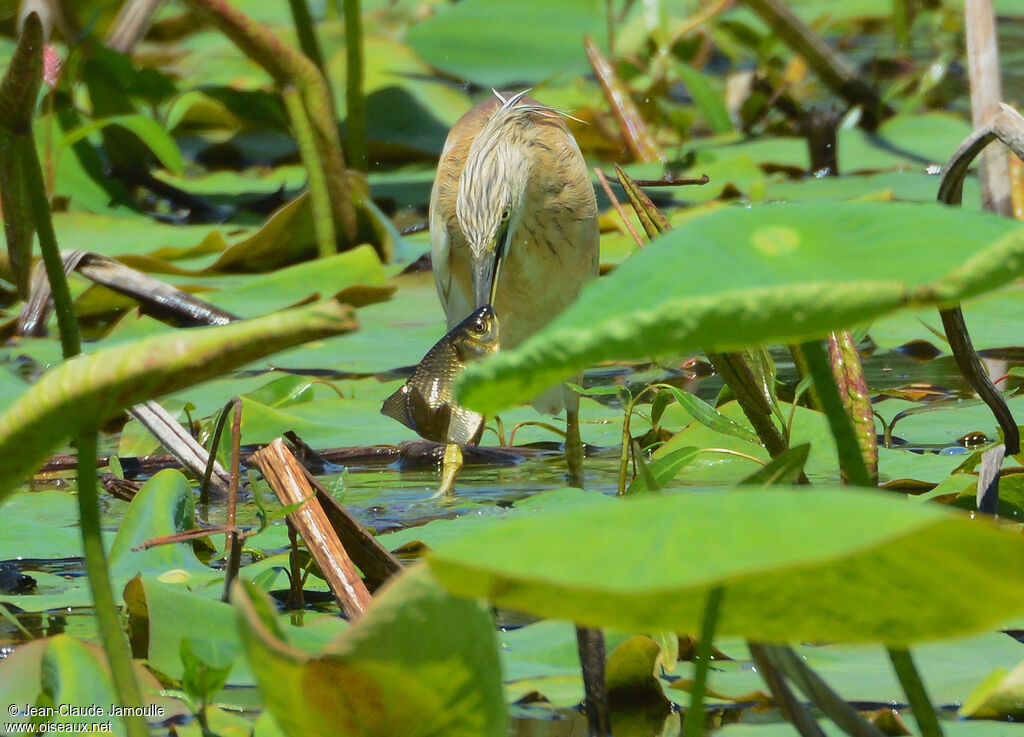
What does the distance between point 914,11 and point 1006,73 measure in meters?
0.73

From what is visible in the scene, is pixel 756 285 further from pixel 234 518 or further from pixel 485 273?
pixel 485 273

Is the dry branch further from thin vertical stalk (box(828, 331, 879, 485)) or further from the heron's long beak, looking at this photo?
the heron's long beak

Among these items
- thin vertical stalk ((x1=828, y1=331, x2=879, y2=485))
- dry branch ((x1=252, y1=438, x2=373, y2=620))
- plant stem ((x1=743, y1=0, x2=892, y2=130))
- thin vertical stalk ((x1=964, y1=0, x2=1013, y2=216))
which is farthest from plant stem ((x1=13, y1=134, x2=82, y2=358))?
plant stem ((x1=743, y1=0, x2=892, y2=130))

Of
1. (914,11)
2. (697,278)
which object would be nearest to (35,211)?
(697,278)

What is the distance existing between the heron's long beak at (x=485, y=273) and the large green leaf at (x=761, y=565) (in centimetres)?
186

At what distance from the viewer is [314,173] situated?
143 inches

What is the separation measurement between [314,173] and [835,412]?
9.50 feet

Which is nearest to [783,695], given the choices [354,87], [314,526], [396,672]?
[396,672]

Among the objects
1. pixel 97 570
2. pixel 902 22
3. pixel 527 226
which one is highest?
pixel 902 22

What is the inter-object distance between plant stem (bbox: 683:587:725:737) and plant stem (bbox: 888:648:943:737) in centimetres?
14

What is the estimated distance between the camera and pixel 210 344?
813mm

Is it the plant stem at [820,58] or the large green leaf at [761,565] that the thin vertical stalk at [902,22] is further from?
the large green leaf at [761,565]

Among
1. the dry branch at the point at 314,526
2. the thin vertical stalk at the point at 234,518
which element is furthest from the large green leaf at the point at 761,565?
the thin vertical stalk at the point at 234,518

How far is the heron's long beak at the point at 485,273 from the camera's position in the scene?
2.70 m
